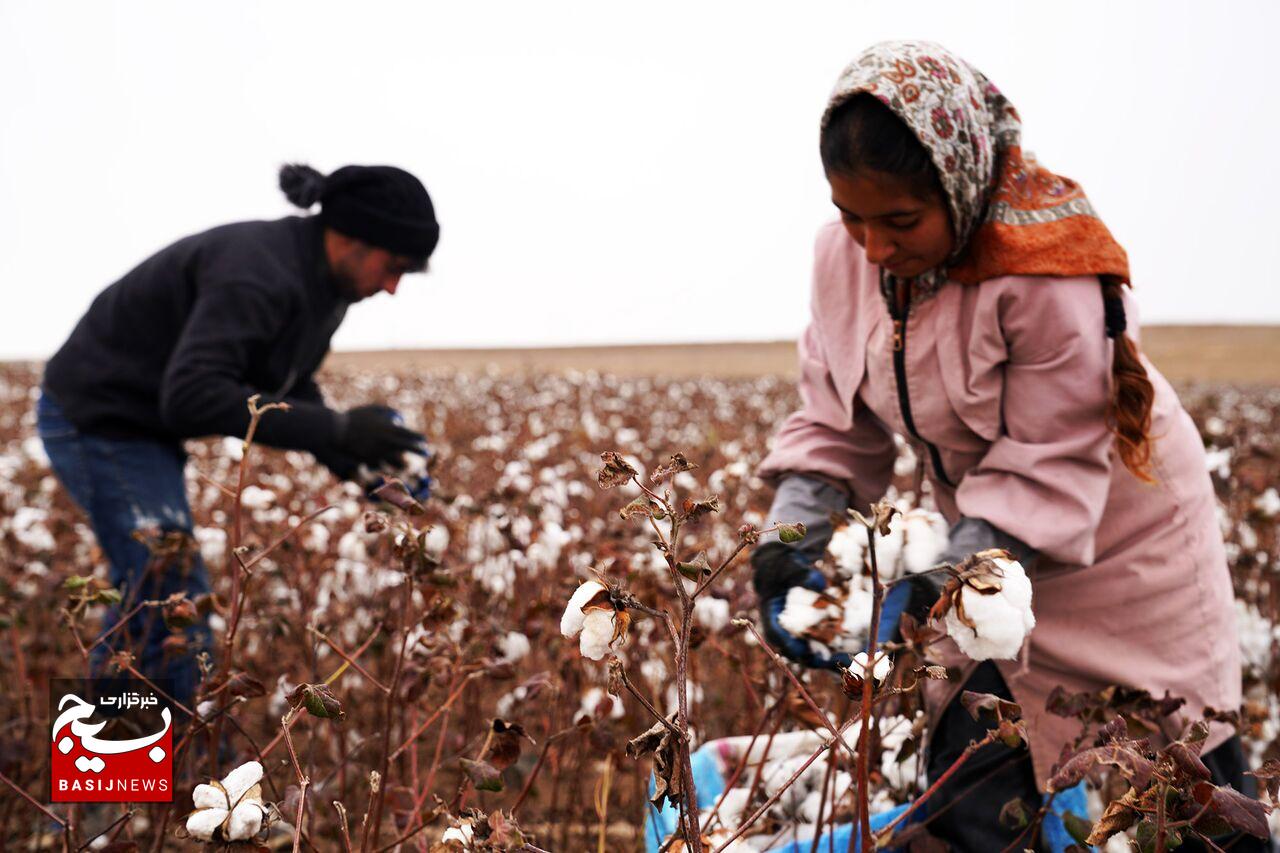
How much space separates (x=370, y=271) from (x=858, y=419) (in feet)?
Result: 4.55

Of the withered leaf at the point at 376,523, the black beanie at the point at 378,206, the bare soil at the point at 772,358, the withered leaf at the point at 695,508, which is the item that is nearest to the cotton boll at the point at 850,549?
the withered leaf at the point at 695,508

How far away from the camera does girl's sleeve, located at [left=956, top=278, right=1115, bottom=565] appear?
1444mm

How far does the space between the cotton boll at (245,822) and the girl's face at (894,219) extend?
111cm

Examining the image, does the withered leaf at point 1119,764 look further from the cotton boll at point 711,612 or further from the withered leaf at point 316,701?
the cotton boll at point 711,612

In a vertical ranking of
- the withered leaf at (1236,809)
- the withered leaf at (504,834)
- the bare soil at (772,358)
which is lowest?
the bare soil at (772,358)

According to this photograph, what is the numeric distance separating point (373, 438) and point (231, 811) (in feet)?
4.43

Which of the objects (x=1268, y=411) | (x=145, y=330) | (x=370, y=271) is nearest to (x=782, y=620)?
(x=370, y=271)

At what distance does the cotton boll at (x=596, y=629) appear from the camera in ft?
2.90

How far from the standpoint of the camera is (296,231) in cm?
252

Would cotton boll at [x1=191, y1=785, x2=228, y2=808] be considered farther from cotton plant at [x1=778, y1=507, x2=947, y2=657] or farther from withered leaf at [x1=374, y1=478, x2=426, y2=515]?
cotton plant at [x1=778, y1=507, x2=947, y2=657]

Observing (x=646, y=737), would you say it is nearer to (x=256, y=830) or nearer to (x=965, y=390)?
(x=256, y=830)

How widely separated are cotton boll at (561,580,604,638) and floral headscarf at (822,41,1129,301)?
0.88 metres

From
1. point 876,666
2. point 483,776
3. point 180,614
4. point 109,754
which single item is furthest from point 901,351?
point 109,754

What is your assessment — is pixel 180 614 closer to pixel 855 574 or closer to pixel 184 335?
pixel 855 574
